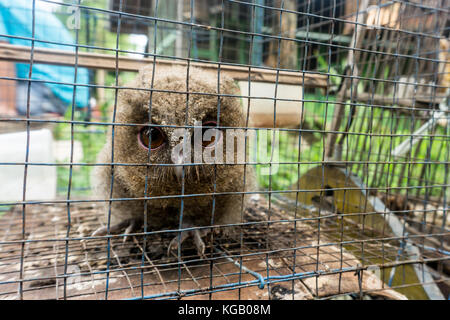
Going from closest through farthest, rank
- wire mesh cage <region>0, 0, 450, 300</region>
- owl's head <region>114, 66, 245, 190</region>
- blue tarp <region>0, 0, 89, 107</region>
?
wire mesh cage <region>0, 0, 450, 300</region>, owl's head <region>114, 66, 245, 190</region>, blue tarp <region>0, 0, 89, 107</region>

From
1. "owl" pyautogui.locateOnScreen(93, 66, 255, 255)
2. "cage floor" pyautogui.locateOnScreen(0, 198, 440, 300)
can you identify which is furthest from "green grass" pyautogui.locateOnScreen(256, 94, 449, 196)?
"cage floor" pyautogui.locateOnScreen(0, 198, 440, 300)

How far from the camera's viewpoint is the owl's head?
64.8 inches

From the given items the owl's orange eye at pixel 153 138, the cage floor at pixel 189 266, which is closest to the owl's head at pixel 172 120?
the owl's orange eye at pixel 153 138

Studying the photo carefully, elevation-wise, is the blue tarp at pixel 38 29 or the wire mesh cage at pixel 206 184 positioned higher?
the blue tarp at pixel 38 29

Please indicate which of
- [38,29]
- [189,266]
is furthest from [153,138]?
[38,29]

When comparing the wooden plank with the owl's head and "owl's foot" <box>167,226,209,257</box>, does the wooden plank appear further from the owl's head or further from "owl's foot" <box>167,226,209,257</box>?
"owl's foot" <box>167,226,209,257</box>

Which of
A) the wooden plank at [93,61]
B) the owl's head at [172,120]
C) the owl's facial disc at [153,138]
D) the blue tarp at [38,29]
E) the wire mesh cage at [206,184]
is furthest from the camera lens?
the blue tarp at [38,29]

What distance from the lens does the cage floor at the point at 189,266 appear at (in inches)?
58.2

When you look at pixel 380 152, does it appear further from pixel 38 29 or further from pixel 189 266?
pixel 38 29

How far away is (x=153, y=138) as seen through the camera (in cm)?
183

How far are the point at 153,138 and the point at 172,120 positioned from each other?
250 millimetres

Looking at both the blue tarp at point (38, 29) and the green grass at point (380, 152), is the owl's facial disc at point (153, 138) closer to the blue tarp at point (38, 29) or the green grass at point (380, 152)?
the green grass at point (380, 152)

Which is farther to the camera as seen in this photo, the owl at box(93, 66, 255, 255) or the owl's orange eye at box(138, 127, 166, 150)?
the owl's orange eye at box(138, 127, 166, 150)

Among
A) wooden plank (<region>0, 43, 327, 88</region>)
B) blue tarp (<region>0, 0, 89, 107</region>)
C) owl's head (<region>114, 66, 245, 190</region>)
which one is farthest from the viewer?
blue tarp (<region>0, 0, 89, 107</region>)
